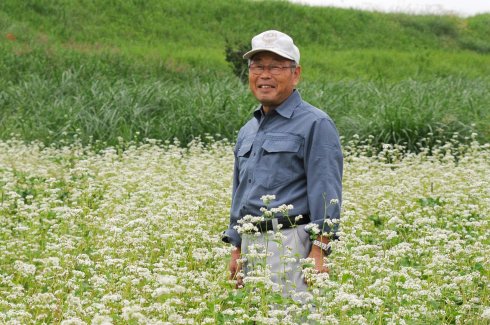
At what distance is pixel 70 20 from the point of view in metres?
30.7

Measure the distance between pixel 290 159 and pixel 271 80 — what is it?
41 centimetres

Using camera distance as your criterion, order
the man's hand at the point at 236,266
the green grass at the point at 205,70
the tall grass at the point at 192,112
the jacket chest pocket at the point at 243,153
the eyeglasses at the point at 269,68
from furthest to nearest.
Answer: the green grass at the point at 205,70, the tall grass at the point at 192,112, the man's hand at the point at 236,266, the jacket chest pocket at the point at 243,153, the eyeglasses at the point at 269,68

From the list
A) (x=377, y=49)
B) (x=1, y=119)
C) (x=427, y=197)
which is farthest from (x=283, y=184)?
(x=377, y=49)

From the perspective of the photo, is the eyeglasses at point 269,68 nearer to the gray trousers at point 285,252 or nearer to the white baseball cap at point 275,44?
the white baseball cap at point 275,44

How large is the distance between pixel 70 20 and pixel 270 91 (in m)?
27.3

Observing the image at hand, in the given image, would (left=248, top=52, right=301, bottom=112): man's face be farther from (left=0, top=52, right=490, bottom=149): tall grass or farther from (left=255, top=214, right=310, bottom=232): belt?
(left=0, top=52, right=490, bottom=149): tall grass

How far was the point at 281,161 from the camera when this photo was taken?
4.45 metres

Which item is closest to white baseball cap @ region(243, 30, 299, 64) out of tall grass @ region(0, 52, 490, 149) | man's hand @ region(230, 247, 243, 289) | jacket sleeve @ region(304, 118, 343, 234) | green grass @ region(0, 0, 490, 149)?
jacket sleeve @ region(304, 118, 343, 234)

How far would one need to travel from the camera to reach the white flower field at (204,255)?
161 inches

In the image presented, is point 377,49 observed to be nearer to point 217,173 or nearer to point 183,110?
point 183,110

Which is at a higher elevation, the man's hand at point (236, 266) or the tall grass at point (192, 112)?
the man's hand at point (236, 266)

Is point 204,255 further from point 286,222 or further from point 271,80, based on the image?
point 271,80

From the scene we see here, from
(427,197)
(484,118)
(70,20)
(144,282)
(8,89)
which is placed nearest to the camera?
(144,282)

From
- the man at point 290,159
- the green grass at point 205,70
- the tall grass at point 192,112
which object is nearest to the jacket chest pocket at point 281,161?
the man at point 290,159
